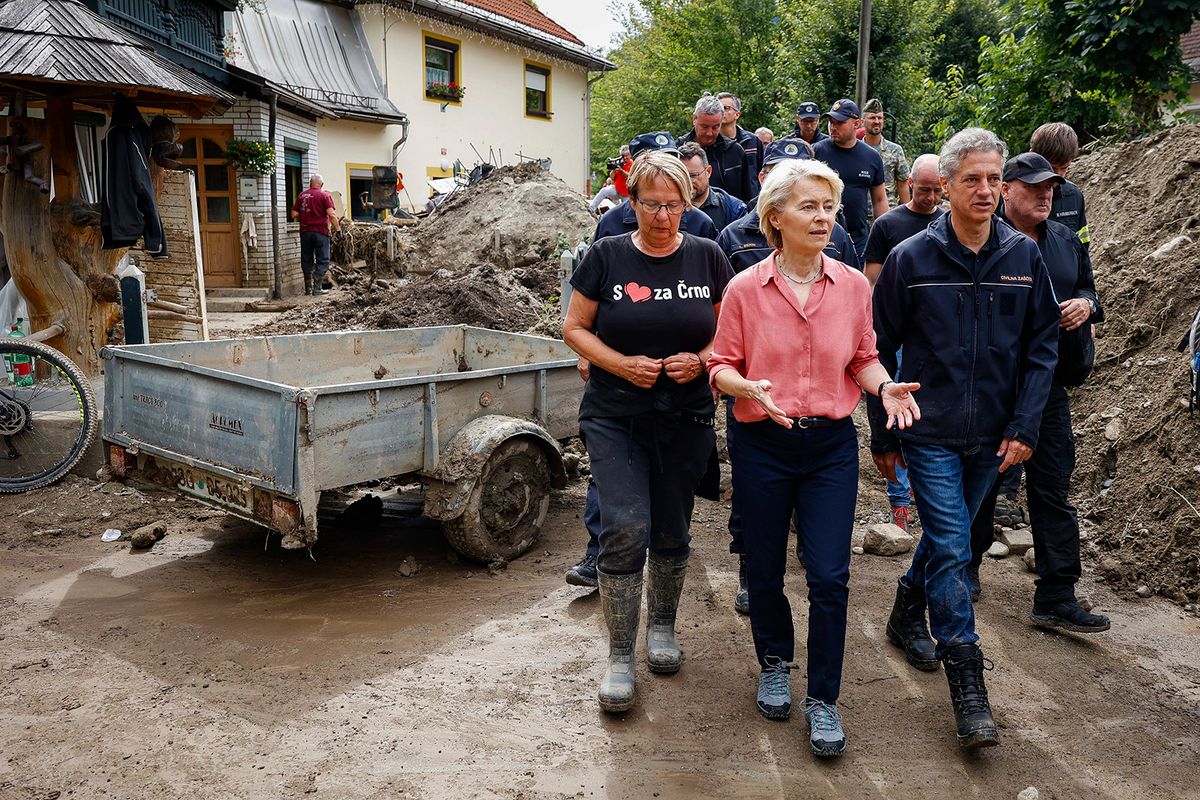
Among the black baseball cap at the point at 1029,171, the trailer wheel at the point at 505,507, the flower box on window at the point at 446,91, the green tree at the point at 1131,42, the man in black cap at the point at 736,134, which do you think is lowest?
the trailer wheel at the point at 505,507

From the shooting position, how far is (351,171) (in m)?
22.3

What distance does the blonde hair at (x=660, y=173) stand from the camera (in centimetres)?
386

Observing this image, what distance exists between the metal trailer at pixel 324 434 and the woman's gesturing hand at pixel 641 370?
1.72m

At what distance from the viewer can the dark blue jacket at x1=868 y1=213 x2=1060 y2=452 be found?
379 centimetres

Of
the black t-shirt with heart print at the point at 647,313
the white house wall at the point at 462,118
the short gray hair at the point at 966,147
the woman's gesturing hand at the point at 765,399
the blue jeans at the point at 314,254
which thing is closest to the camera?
the woman's gesturing hand at the point at 765,399

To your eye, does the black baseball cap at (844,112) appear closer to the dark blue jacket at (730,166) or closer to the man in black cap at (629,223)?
the dark blue jacket at (730,166)

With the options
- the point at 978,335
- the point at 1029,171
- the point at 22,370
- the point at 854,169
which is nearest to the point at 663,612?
the point at 978,335

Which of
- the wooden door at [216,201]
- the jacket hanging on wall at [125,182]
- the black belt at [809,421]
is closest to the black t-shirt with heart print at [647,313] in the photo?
the black belt at [809,421]

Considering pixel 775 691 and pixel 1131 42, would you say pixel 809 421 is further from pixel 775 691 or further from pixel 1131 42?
pixel 1131 42

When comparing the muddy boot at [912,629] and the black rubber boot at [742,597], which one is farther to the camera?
the black rubber boot at [742,597]

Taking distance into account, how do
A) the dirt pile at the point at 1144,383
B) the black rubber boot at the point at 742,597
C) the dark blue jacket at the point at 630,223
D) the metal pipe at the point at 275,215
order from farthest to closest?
the metal pipe at the point at 275,215 < the dirt pile at the point at 1144,383 < the dark blue jacket at the point at 630,223 < the black rubber boot at the point at 742,597

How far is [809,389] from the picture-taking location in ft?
11.8

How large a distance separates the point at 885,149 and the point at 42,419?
7.96 m

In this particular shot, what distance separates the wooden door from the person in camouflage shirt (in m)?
11.1
